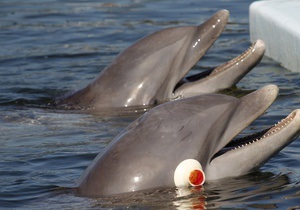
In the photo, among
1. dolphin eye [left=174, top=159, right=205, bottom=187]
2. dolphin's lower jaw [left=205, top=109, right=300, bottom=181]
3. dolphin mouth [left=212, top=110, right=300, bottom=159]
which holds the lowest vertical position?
dolphin eye [left=174, top=159, right=205, bottom=187]

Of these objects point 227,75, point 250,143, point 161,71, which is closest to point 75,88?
point 161,71

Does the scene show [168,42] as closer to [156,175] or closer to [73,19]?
[156,175]

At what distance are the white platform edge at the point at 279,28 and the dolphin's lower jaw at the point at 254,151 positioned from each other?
14.5 ft

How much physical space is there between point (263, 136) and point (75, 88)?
4.63m

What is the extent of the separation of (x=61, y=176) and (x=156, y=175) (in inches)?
49.3

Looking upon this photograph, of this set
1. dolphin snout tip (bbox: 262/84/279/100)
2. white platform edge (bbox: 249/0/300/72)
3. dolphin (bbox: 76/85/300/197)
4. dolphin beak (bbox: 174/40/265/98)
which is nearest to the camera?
dolphin (bbox: 76/85/300/197)

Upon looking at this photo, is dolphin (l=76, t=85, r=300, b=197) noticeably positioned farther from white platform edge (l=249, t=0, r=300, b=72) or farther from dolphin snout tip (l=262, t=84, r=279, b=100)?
white platform edge (l=249, t=0, r=300, b=72)

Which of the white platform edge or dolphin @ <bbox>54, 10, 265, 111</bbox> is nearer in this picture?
dolphin @ <bbox>54, 10, 265, 111</bbox>

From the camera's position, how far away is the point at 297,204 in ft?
22.9

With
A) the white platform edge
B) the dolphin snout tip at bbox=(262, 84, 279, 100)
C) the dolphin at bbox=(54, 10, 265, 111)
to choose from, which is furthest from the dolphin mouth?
the white platform edge

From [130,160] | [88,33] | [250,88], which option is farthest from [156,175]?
[88,33]

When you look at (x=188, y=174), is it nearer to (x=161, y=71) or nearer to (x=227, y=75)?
(x=161, y=71)

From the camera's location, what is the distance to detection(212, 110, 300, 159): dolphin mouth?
7.28 metres

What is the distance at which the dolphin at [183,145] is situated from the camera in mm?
7051
